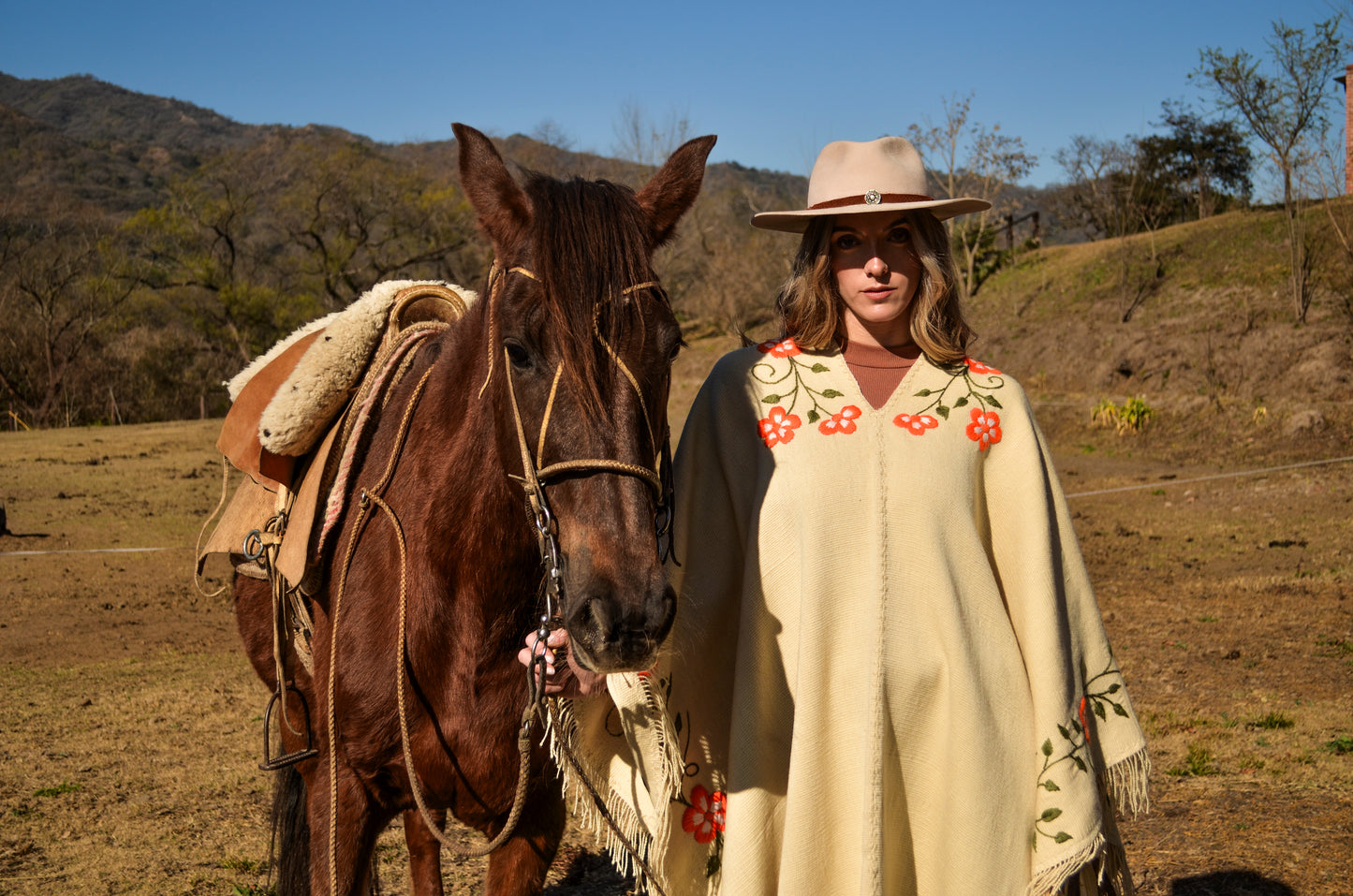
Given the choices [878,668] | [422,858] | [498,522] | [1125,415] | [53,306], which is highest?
[53,306]

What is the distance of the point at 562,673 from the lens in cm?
177

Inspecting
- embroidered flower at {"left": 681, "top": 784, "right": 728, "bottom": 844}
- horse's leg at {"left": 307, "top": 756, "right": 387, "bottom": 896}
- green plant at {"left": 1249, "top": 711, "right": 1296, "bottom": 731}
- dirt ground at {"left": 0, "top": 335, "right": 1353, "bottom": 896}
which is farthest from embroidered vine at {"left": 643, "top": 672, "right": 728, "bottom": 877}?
green plant at {"left": 1249, "top": 711, "right": 1296, "bottom": 731}

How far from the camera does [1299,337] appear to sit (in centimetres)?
1399

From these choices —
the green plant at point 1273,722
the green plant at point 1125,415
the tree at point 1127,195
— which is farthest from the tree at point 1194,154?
the green plant at point 1273,722

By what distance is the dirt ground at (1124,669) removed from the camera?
3.27 meters

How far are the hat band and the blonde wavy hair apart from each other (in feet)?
0.09

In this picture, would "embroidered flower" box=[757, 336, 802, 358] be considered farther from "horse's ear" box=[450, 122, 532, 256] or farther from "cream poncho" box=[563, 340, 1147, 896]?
"horse's ear" box=[450, 122, 532, 256]

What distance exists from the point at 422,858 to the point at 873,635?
1.55 metres

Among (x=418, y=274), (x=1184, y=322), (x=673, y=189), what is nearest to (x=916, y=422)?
(x=673, y=189)

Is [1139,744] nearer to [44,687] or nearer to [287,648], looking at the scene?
[287,648]

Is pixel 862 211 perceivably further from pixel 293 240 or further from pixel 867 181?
pixel 293 240

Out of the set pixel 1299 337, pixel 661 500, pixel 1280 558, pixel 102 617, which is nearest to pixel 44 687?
pixel 102 617

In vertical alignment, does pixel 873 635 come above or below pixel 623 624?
below

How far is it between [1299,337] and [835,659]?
15292 millimetres
